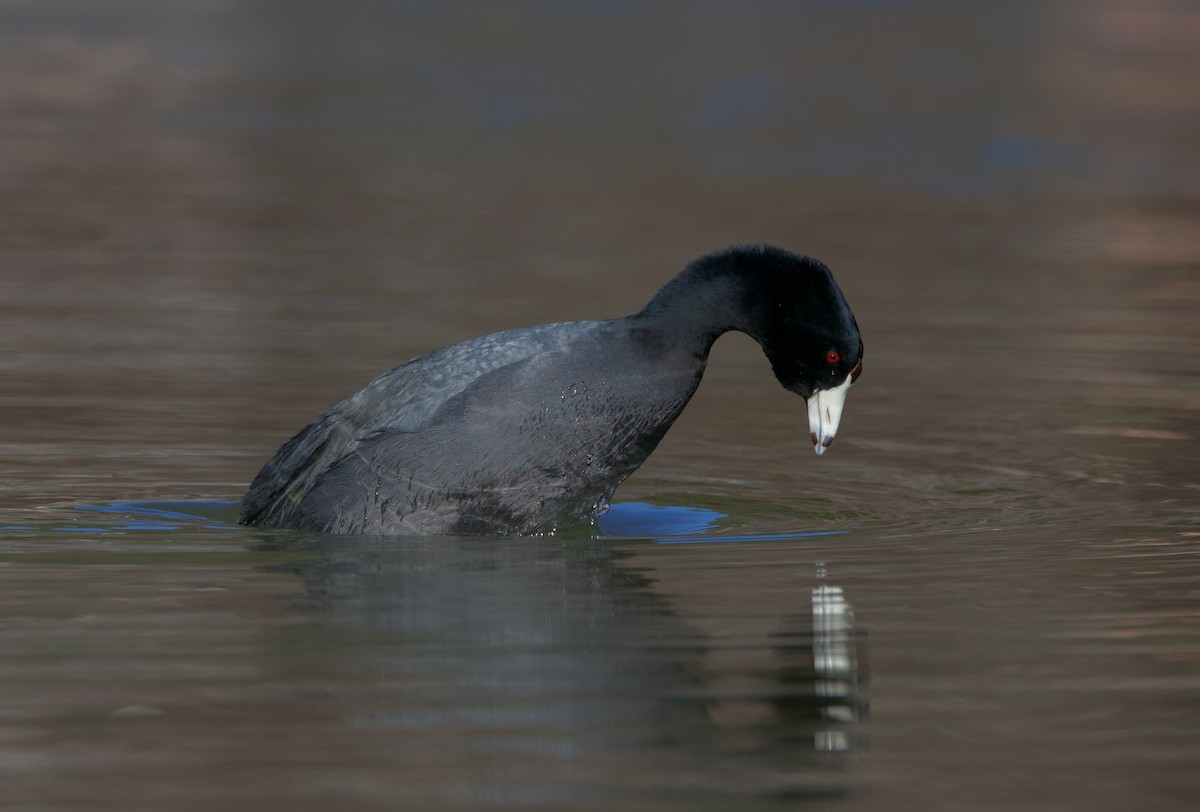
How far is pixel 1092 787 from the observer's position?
471cm

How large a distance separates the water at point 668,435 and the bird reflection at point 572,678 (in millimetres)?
20

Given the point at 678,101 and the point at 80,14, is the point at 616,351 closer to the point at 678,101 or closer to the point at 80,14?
the point at 678,101

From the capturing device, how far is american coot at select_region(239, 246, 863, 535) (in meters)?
7.30

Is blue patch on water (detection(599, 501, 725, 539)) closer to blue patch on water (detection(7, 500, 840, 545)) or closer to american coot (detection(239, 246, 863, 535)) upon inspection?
blue patch on water (detection(7, 500, 840, 545))

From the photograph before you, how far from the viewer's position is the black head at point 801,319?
23.7ft

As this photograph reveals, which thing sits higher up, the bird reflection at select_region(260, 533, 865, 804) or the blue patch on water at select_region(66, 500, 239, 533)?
the blue patch on water at select_region(66, 500, 239, 533)

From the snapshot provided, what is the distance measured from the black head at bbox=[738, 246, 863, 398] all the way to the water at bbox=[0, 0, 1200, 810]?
25.5 inches

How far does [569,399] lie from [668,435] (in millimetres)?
2889

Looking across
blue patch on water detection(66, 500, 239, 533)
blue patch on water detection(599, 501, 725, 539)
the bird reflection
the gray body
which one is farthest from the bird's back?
blue patch on water detection(599, 501, 725, 539)

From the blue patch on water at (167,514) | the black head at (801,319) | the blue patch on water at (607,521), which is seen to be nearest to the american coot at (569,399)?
the black head at (801,319)

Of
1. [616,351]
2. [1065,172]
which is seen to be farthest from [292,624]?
[1065,172]

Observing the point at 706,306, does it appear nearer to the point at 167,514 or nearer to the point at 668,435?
the point at 167,514

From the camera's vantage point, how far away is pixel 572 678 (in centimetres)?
559

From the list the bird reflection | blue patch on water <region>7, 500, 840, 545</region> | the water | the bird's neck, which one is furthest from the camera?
blue patch on water <region>7, 500, 840, 545</region>
